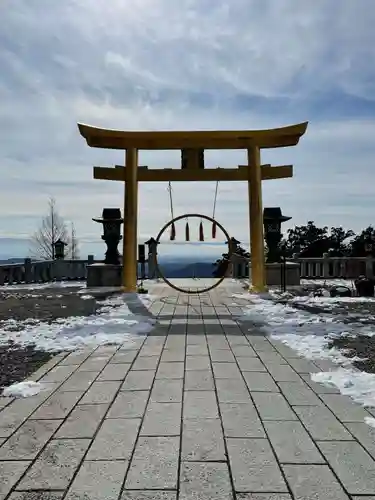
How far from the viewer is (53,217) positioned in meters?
27.3

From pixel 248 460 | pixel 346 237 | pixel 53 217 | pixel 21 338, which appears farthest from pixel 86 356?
pixel 53 217

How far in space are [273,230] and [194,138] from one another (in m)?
3.65

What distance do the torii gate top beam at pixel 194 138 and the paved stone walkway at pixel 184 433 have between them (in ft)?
19.8

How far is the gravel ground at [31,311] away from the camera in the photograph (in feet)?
13.4

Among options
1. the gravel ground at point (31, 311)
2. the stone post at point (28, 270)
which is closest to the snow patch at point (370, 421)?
the gravel ground at point (31, 311)

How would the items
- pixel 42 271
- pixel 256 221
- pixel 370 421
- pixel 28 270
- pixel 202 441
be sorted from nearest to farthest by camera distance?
pixel 202 441 < pixel 370 421 < pixel 256 221 < pixel 28 270 < pixel 42 271

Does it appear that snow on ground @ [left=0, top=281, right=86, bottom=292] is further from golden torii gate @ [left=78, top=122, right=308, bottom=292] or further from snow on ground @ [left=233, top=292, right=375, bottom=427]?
snow on ground @ [left=233, top=292, right=375, bottom=427]

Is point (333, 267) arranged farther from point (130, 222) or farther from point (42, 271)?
point (42, 271)

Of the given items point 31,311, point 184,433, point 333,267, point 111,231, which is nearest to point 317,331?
point 184,433

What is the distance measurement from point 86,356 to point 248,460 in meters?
2.56

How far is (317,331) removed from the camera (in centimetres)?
566

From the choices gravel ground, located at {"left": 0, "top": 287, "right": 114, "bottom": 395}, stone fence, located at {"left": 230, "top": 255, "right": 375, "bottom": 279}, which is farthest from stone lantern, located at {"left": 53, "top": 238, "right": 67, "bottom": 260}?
stone fence, located at {"left": 230, "top": 255, "right": 375, "bottom": 279}

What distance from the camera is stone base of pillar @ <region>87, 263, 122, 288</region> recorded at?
1131 cm

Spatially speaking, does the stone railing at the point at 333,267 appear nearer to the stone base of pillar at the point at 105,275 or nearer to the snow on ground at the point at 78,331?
the stone base of pillar at the point at 105,275
